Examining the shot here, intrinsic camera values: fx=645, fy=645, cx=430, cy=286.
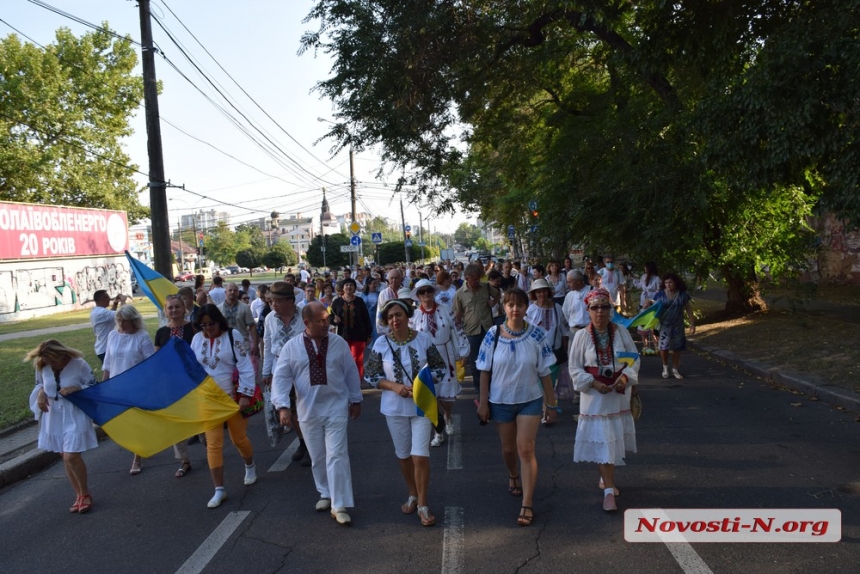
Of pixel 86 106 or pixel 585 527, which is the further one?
pixel 86 106

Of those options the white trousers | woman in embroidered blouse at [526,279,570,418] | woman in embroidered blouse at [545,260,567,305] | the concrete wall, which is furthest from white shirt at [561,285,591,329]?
the concrete wall

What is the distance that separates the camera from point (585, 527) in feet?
14.9

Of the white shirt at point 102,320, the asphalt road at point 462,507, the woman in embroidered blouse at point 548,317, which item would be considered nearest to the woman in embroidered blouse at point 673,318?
the asphalt road at point 462,507

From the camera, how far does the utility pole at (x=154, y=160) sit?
11.4 metres

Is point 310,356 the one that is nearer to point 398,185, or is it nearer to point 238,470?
point 238,470

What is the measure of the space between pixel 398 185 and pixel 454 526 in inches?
477

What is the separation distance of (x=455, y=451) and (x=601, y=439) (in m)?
2.09

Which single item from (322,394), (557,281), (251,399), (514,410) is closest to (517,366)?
(514,410)

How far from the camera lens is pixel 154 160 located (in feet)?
37.8

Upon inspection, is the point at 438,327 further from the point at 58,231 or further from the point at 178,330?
the point at 58,231

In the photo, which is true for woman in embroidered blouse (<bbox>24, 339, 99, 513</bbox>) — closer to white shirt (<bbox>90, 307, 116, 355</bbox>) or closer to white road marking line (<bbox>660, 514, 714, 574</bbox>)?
white shirt (<bbox>90, 307, 116, 355</bbox>)

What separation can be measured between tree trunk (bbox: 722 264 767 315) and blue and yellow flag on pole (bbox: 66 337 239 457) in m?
12.7

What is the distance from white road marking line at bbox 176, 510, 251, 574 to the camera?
4.25 meters

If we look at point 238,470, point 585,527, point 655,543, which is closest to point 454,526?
point 585,527
